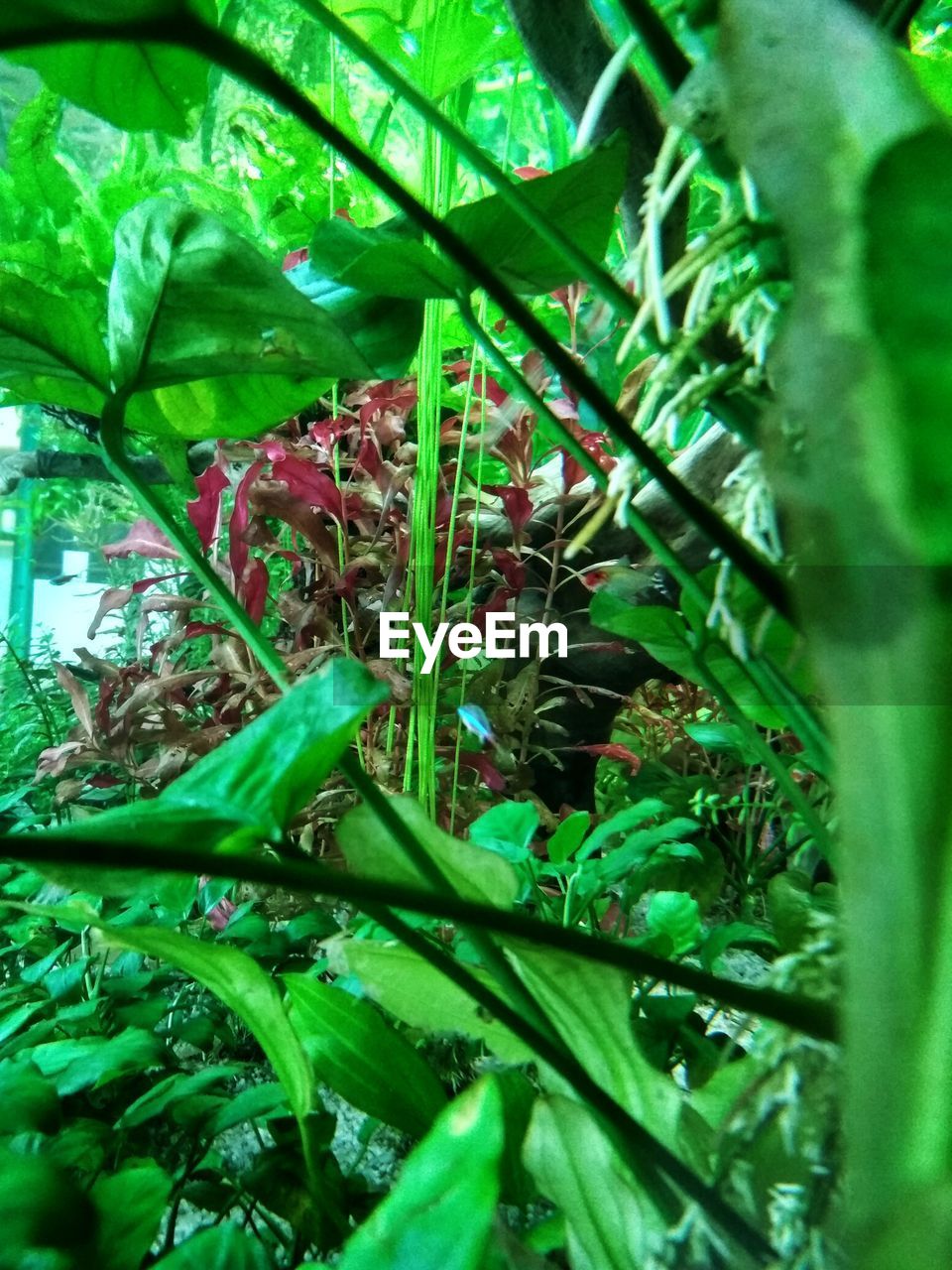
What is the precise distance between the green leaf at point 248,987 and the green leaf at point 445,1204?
20cm

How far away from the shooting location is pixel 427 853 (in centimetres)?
35

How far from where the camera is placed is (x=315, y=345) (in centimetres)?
42

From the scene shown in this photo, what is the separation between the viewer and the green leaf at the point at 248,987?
404 millimetres

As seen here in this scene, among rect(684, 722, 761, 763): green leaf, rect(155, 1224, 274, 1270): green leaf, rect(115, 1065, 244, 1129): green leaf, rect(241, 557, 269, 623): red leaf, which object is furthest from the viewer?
rect(241, 557, 269, 623): red leaf

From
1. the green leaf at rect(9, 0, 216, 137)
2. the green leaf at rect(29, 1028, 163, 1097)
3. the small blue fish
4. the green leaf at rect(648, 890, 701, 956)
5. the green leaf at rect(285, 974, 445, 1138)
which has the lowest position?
the green leaf at rect(29, 1028, 163, 1097)

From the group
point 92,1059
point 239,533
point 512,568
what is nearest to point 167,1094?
point 92,1059

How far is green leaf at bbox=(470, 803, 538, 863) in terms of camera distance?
0.59 meters

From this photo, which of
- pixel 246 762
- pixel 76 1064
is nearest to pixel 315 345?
pixel 246 762

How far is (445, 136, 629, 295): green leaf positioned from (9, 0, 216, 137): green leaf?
155 millimetres

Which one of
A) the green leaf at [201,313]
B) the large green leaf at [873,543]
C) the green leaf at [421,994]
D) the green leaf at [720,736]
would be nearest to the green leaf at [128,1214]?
the green leaf at [421,994]

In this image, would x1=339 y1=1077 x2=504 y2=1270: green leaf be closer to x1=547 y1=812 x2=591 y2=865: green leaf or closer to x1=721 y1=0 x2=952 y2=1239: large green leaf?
x1=721 y1=0 x2=952 y2=1239: large green leaf

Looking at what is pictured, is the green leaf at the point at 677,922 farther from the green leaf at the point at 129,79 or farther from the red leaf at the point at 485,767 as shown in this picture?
the green leaf at the point at 129,79

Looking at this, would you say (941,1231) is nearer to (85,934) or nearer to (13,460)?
(85,934)

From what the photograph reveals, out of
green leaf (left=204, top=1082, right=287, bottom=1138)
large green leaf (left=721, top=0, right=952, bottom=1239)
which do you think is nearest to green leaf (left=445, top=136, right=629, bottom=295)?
large green leaf (left=721, top=0, right=952, bottom=1239)
